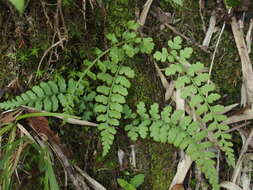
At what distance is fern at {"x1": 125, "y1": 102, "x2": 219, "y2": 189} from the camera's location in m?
2.22

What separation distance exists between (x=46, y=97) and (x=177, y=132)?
0.94 m

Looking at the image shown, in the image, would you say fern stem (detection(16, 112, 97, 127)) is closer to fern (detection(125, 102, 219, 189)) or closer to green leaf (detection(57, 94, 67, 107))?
green leaf (detection(57, 94, 67, 107))

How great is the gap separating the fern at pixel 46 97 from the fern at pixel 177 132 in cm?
50

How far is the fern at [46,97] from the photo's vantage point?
2.18 m

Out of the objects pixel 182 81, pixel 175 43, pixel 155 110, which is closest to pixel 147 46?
pixel 175 43

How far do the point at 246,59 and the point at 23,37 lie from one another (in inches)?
64.8

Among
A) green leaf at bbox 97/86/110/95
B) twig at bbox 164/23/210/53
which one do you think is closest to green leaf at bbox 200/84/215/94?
twig at bbox 164/23/210/53

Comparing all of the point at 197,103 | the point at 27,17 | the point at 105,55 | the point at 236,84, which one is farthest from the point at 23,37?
the point at 236,84

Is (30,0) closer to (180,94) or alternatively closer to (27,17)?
(27,17)

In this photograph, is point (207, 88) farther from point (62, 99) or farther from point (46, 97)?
point (46, 97)

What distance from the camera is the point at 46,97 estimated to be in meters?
2.24

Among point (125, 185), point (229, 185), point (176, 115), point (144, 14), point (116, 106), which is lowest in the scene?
point (229, 185)

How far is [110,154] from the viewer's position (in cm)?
239

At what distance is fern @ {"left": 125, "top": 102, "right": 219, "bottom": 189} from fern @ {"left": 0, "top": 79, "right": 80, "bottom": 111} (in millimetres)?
495
